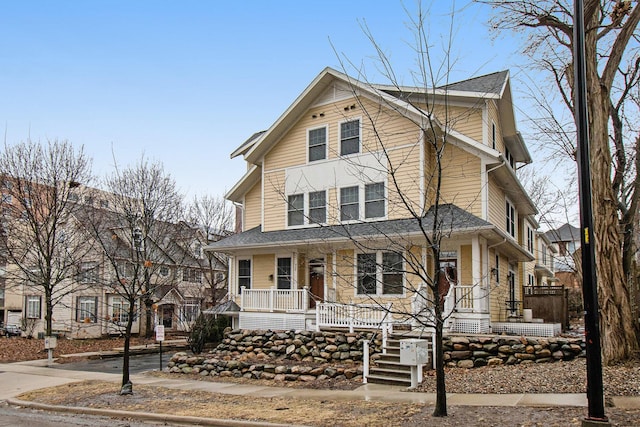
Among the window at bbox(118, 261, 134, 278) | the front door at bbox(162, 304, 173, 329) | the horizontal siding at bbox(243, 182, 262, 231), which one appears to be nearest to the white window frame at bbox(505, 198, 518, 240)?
the horizontal siding at bbox(243, 182, 262, 231)

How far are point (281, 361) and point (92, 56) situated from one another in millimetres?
10578

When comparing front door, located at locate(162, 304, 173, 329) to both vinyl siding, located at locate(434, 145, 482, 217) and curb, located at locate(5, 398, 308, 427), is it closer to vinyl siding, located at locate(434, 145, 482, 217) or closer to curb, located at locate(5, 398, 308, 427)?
curb, located at locate(5, 398, 308, 427)

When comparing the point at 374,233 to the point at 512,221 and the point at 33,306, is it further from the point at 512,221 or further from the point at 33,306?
the point at 33,306

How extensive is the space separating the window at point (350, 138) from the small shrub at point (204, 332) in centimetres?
839

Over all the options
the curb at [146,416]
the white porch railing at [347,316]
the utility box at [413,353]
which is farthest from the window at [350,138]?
the curb at [146,416]

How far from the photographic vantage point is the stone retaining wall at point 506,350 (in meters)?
13.9

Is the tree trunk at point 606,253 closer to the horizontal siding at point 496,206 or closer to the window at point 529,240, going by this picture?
the horizontal siding at point 496,206

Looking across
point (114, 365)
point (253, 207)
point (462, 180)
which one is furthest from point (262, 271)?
point (462, 180)

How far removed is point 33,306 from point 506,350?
3362 cm

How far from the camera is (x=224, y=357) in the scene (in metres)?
18.2

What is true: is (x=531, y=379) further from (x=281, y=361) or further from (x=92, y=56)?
(x=92, y=56)

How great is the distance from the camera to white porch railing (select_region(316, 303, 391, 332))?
671 inches

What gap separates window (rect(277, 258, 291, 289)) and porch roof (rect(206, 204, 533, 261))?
3.19 feet

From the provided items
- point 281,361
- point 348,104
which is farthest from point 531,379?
point 348,104
